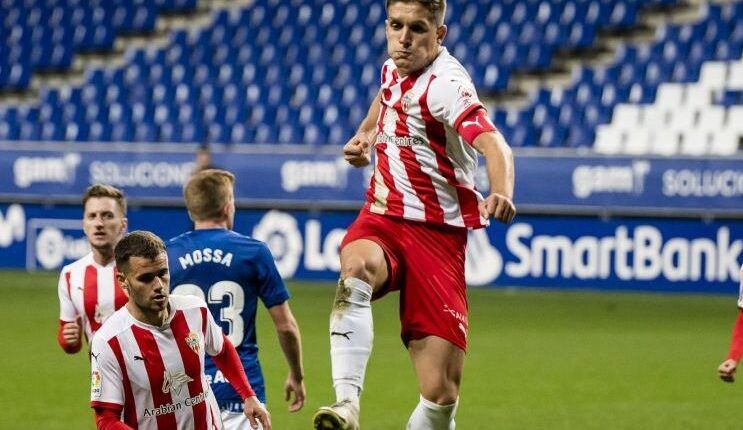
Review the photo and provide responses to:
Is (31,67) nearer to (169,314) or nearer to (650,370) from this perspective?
(650,370)

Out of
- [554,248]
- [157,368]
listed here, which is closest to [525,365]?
[554,248]

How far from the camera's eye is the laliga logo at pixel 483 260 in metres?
16.5

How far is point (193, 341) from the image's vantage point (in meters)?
5.06

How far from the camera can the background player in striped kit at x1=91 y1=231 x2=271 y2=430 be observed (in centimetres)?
491

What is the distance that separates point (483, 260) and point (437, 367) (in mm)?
11073

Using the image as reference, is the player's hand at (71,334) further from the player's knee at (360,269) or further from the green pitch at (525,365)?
the green pitch at (525,365)

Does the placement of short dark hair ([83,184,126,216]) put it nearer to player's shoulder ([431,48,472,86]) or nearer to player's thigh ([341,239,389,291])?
player's thigh ([341,239,389,291])

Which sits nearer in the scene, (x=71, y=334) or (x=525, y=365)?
(x=71, y=334)

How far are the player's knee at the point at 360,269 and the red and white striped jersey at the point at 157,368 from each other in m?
0.56

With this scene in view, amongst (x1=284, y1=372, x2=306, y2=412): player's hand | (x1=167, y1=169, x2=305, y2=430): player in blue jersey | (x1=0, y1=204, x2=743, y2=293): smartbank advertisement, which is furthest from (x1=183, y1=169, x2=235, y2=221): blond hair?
(x1=0, y1=204, x2=743, y2=293): smartbank advertisement

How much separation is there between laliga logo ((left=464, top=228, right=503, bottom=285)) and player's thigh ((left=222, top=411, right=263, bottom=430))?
34.8ft

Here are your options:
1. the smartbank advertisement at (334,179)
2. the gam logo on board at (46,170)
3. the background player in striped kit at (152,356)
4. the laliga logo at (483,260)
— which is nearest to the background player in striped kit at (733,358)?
the background player in striped kit at (152,356)

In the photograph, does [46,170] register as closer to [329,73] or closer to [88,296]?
[329,73]

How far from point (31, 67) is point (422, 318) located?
1855 cm
